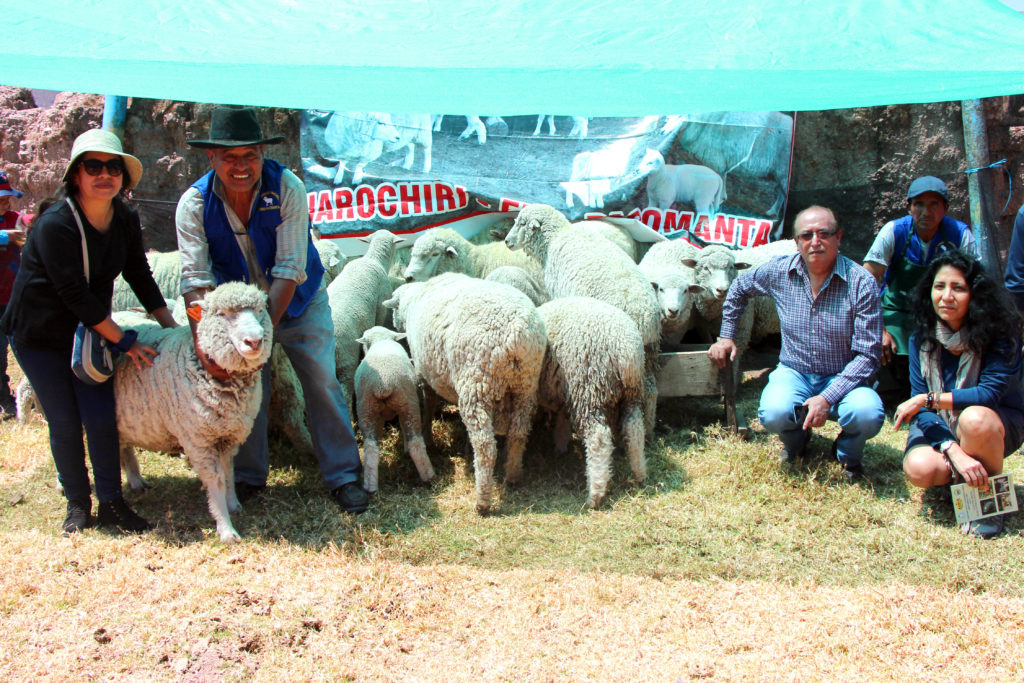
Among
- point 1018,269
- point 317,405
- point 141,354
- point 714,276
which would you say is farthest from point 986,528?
point 141,354

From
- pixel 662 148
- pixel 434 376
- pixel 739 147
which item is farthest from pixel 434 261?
pixel 739 147

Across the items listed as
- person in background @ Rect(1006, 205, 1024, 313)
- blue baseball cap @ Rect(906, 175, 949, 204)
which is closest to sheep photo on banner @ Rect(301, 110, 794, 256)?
blue baseball cap @ Rect(906, 175, 949, 204)

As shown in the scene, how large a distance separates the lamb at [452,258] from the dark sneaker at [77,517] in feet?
9.34

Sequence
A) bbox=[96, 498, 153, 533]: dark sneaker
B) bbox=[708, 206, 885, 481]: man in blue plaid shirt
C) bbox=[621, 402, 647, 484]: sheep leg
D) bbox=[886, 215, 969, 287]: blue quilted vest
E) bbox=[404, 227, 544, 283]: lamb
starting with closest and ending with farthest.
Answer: bbox=[96, 498, 153, 533]: dark sneaker < bbox=[708, 206, 885, 481]: man in blue plaid shirt < bbox=[621, 402, 647, 484]: sheep leg < bbox=[886, 215, 969, 287]: blue quilted vest < bbox=[404, 227, 544, 283]: lamb

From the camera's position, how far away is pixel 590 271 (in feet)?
17.1

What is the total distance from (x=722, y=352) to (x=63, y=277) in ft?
11.3

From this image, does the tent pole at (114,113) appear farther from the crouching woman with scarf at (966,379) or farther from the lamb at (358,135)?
the crouching woman with scarf at (966,379)

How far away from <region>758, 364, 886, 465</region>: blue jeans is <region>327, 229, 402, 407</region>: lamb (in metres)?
2.56


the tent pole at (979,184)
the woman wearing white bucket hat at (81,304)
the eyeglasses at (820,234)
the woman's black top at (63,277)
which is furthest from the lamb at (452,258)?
the tent pole at (979,184)

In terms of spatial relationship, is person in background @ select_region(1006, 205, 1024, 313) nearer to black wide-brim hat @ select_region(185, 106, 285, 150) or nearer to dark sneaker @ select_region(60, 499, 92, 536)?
black wide-brim hat @ select_region(185, 106, 285, 150)

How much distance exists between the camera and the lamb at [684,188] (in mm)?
7250

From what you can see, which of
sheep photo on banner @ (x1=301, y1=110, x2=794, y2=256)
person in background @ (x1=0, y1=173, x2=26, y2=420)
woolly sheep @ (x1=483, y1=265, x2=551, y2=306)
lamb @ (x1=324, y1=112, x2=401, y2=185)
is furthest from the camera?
lamb @ (x1=324, y1=112, x2=401, y2=185)

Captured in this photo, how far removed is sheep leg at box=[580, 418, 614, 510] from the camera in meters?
4.08

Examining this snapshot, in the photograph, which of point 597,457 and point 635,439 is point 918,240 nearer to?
point 635,439
